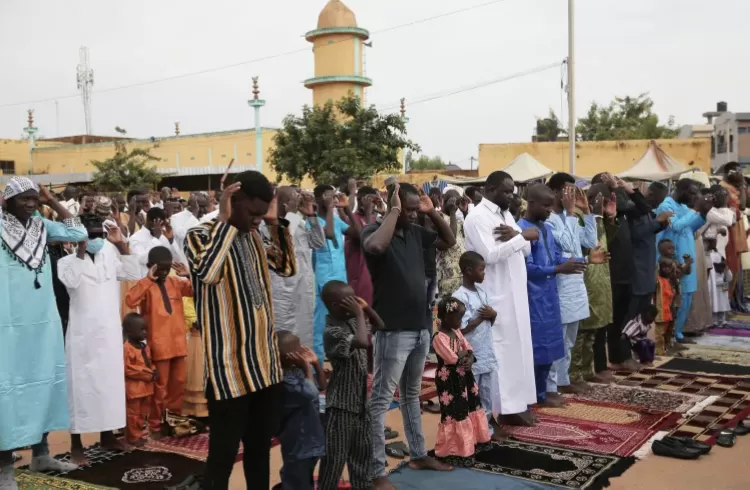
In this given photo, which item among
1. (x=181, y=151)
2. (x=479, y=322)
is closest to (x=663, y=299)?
(x=479, y=322)

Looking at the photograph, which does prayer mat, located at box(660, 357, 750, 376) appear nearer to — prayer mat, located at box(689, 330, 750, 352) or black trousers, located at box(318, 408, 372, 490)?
prayer mat, located at box(689, 330, 750, 352)

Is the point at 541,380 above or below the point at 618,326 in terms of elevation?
below

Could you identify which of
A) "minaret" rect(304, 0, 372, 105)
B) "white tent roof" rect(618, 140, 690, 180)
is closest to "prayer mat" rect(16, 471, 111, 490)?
"white tent roof" rect(618, 140, 690, 180)

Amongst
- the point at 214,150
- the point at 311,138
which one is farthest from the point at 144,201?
the point at 214,150

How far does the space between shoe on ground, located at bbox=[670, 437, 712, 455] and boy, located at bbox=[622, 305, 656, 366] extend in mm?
2859

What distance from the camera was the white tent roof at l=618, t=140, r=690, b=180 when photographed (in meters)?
19.2

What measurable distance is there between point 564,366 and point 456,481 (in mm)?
2790

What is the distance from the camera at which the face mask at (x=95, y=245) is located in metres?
5.49

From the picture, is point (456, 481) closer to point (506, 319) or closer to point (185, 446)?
point (506, 319)

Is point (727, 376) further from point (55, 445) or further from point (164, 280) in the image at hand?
point (55, 445)

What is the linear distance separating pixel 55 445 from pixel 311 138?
17.0 meters

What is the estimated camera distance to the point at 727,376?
805cm

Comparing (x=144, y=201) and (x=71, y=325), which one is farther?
(x=144, y=201)

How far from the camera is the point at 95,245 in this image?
217 inches
